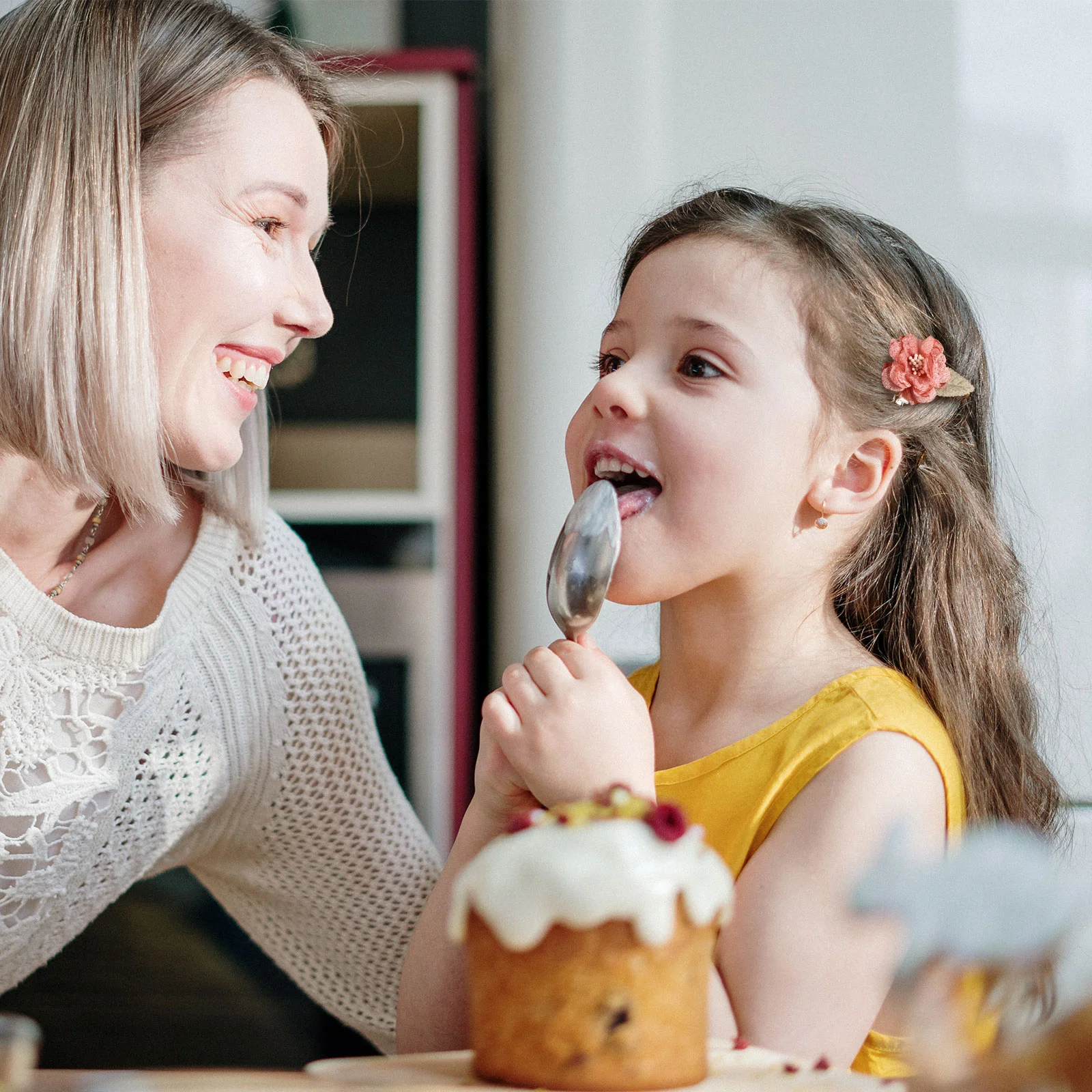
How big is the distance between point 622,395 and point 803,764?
0.29m

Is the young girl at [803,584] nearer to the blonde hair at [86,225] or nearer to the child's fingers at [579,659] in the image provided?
the child's fingers at [579,659]

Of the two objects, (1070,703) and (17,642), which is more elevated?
(17,642)

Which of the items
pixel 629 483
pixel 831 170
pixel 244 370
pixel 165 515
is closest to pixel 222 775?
pixel 165 515

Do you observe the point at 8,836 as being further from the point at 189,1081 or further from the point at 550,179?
the point at 550,179

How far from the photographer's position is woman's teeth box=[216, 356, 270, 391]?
98 cm

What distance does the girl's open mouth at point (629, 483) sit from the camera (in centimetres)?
83

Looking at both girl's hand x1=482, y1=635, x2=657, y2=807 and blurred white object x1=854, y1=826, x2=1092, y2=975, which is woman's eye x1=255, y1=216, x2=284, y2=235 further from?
blurred white object x1=854, y1=826, x2=1092, y2=975

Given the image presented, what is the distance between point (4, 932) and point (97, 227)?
579mm

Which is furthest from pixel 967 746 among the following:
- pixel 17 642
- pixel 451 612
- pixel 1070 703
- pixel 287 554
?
pixel 451 612

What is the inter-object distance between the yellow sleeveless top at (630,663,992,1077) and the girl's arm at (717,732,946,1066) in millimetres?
17

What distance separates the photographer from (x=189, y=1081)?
387 millimetres

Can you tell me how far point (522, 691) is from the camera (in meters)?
0.67

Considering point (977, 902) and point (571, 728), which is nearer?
point (977, 902)

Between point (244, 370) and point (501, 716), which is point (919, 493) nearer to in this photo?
point (501, 716)
